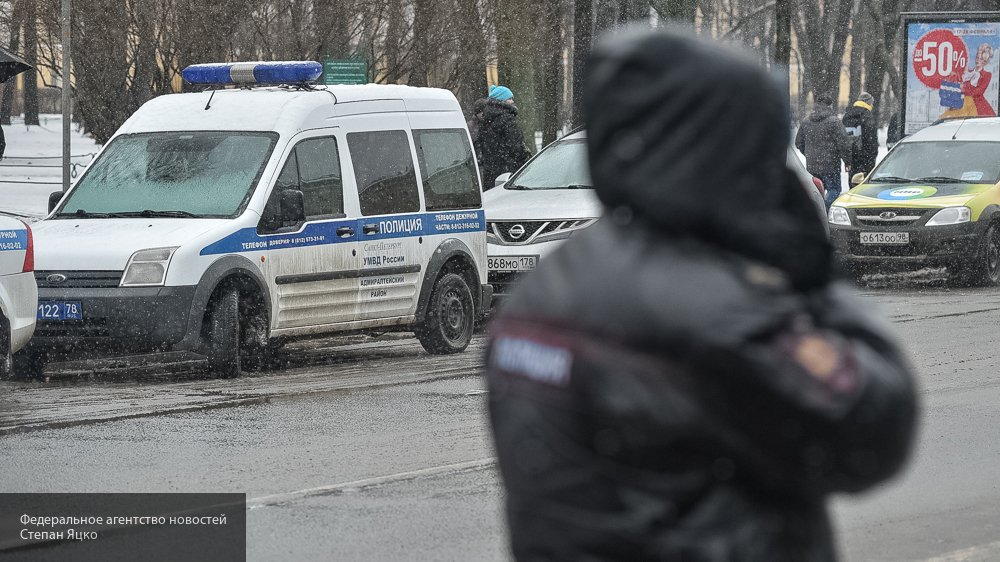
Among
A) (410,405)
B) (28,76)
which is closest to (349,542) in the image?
(410,405)

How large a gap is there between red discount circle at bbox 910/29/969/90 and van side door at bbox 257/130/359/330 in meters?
15.1

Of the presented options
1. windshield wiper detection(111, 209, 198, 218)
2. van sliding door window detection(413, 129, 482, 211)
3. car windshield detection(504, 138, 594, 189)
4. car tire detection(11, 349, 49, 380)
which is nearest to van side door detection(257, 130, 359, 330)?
windshield wiper detection(111, 209, 198, 218)

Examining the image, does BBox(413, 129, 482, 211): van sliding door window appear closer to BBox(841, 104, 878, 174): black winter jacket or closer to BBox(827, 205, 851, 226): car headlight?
BBox(827, 205, 851, 226): car headlight

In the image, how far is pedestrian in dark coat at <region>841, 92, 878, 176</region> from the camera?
22.2m

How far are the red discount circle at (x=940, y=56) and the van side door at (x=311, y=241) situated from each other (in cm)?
1513

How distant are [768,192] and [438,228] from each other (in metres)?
10.3

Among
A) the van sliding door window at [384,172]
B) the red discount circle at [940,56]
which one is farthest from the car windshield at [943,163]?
the van sliding door window at [384,172]

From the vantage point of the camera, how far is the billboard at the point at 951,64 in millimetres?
24219

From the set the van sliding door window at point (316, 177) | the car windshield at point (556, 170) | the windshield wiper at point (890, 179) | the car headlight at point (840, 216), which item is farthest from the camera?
the windshield wiper at point (890, 179)

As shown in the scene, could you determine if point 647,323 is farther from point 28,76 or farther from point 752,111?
point 28,76

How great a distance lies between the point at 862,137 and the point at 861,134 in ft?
0.30

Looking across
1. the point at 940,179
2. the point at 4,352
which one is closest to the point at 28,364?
the point at 4,352

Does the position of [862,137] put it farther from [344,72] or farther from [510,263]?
[510,263]

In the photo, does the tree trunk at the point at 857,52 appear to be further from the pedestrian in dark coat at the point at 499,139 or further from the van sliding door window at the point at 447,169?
the van sliding door window at the point at 447,169
